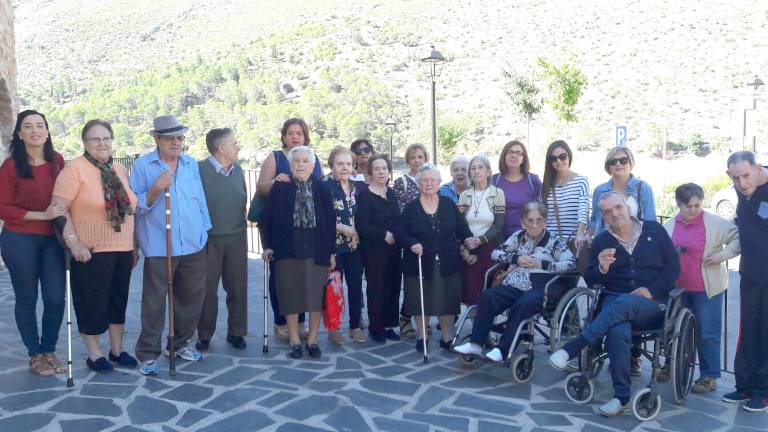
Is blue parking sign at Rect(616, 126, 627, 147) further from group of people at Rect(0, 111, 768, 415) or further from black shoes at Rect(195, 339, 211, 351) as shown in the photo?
black shoes at Rect(195, 339, 211, 351)

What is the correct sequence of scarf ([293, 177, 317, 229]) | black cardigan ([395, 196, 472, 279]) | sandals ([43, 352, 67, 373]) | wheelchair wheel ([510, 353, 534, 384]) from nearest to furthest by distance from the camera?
wheelchair wheel ([510, 353, 534, 384]) → sandals ([43, 352, 67, 373]) → scarf ([293, 177, 317, 229]) → black cardigan ([395, 196, 472, 279])

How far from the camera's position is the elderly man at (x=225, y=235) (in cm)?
548

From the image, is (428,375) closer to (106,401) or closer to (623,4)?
(106,401)

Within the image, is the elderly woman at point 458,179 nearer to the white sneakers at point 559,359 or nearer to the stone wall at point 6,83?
the white sneakers at point 559,359

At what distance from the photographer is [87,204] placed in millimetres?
4773

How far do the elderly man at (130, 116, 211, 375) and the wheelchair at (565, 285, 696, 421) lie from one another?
2.76 metres

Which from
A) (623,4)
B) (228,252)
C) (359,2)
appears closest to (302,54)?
(359,2)

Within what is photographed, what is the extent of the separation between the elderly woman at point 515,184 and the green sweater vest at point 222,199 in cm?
211

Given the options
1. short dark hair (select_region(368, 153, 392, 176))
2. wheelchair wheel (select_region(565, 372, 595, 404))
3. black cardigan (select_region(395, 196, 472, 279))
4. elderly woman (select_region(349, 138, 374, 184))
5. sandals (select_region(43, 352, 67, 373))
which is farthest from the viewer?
elderly woman (select_region(349, 138, 374, 184))

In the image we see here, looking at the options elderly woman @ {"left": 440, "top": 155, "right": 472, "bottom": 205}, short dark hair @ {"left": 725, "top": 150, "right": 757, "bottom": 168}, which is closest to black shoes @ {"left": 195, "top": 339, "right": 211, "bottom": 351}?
elderly woman @ {"left": 440, "top": 155, "right": 472, "bottom": 205}

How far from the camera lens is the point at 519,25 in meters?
52.6

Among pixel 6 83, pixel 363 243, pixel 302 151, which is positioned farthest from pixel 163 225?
pixel 6 83

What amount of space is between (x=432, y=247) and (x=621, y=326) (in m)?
1.68

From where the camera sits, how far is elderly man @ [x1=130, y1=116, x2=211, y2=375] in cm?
508
